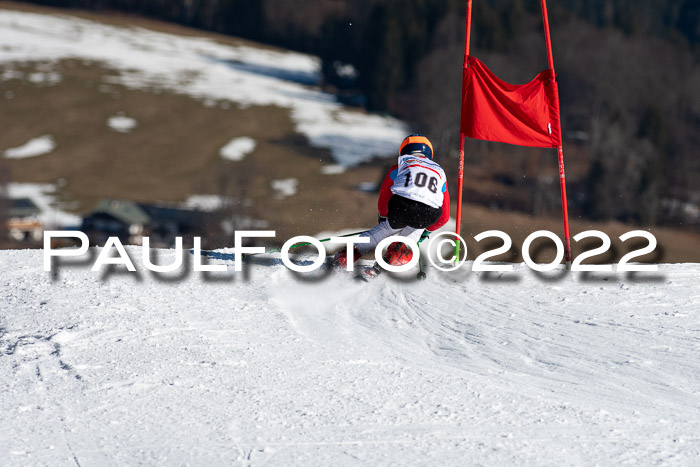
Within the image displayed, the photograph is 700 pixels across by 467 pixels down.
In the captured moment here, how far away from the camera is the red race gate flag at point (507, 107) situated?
351 inches

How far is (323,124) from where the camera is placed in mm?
66500

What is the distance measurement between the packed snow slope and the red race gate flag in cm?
163

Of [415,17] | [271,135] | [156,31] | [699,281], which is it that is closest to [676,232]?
[271,135]

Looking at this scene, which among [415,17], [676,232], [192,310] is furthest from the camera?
[415,17]

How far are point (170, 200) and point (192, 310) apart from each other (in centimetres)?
4506

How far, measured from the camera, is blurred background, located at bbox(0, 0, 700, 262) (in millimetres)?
47906

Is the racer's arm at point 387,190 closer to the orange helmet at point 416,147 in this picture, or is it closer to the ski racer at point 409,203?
the ski racer at point 409,203

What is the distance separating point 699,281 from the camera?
27.5ft

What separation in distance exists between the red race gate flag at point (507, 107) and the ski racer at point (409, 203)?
3.52 ft

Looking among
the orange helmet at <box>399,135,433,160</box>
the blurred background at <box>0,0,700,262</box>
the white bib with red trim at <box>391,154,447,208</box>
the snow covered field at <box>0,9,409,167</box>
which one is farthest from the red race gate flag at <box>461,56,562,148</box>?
the snow covered field at <box>0,9,409,167</box>

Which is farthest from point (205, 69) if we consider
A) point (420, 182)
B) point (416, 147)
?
point (420, 182)

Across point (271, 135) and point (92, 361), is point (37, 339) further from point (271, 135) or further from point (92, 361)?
point (271, 135)

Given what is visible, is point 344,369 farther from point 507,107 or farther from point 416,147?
point 507,107

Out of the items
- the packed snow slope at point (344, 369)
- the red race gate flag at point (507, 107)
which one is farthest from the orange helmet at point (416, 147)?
the packed snow slope at point (344, 369)
